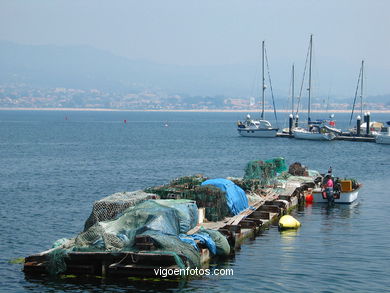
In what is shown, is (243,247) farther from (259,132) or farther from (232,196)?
(259,132)

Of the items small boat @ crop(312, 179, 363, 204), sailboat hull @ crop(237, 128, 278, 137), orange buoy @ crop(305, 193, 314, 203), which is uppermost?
small boat @ crop(312, 179, 363, 204)

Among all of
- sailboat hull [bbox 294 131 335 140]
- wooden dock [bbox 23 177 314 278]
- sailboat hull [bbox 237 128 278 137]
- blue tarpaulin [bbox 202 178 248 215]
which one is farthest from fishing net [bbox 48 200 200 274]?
sailboat hull [bbox 237 128 278 137]

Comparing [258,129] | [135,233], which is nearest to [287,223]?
[135,233]

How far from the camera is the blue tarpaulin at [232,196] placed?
35.4m

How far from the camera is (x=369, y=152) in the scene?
9612cm

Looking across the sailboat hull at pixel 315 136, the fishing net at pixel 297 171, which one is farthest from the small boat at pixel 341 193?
the sailboat hull at pixel 315 136

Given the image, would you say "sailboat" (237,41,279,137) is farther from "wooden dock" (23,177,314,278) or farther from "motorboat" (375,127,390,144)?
"wooden dock" (23,177,314,278)

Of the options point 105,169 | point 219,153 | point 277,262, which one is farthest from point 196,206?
point 219,153

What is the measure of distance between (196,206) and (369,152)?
69.1 meters

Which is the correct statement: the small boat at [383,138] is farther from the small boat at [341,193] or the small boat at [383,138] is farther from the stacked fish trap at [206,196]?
the stacked fish trap at [206,196]

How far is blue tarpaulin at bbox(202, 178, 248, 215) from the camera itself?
3539 centimetres

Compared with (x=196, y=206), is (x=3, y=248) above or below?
below

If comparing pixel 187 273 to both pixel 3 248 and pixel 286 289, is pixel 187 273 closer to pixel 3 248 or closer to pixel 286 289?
pixel 286 289

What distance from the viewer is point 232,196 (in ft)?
A: 117
